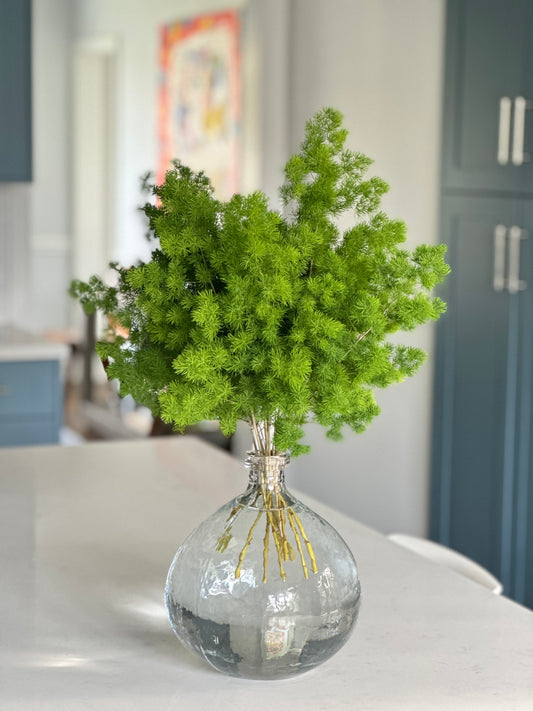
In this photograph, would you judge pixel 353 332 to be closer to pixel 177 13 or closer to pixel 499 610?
pixel 499 610

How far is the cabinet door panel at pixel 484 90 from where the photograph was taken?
9.90ft

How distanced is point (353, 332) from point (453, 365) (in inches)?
96.6

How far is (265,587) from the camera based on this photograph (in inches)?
35.5

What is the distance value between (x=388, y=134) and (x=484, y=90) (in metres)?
0.43

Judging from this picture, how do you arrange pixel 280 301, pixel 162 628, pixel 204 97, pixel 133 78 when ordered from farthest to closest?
pixel 133 78
pixel 204 97
pixel 162 628
pixel 280 301

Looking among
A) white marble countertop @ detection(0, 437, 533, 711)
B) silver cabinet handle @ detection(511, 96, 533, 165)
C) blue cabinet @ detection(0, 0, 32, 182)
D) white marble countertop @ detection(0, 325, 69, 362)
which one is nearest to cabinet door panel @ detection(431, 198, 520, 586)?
silver cabinet handle @ detection(511, 96, 533, 165)

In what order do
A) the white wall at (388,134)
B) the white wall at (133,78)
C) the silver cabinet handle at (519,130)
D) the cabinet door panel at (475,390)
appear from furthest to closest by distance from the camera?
the white wall at (133,78) → the white wall at (388,134) → the cabinet door panel at (475,390) → the silver cabinet handle at (519,130)

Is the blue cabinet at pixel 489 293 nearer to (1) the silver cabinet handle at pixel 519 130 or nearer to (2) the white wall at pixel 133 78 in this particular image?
(1) the silver cabinet handle at pixel 519 130

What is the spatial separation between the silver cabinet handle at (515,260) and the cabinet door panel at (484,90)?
0.44ft

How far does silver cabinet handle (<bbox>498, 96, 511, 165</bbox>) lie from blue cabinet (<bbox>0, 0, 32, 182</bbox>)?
154 cm

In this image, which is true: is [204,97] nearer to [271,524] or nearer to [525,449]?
[525,449]

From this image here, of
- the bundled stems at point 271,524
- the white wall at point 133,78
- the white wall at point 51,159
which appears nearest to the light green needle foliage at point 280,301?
the bundled stems at point 271,524

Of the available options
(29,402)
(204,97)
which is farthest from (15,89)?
(204,97)

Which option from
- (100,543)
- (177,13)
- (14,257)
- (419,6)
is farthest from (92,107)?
(100,543)
